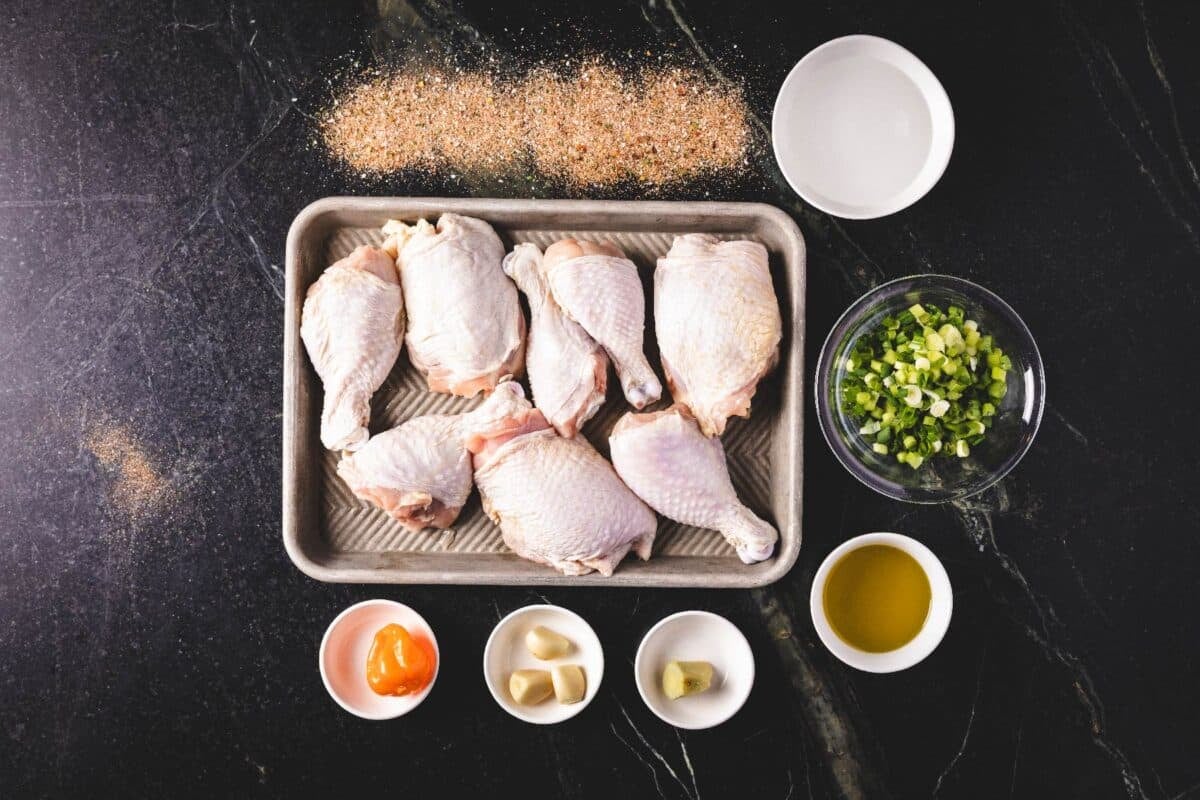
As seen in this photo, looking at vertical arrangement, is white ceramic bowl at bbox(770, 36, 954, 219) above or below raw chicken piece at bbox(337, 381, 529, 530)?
above

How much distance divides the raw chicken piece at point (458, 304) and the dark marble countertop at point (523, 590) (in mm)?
174

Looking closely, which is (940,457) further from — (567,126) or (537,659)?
(567,126)

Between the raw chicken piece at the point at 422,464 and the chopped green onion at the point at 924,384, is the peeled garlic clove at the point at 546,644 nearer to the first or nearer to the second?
the raw chicken piece at the point at 422,464

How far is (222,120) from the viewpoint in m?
1.89

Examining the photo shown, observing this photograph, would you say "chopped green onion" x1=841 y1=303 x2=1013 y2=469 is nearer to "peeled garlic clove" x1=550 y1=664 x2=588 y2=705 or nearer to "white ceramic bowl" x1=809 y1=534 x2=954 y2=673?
"white ceramic bowl" x1=809 y1=534 x2=954 y2=673

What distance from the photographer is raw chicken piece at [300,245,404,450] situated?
5.55ft


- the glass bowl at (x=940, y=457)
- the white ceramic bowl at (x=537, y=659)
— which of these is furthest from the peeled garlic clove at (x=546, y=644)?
the glass bowl at (x=940, y=457)

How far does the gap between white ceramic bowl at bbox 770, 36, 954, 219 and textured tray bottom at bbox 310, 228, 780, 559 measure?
352mm

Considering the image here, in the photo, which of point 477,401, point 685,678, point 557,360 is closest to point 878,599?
point 685,678

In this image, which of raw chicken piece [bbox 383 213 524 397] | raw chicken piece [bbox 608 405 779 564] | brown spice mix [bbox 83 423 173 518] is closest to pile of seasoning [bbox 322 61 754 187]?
raw chicken piece [bbox 383 213 524 397]

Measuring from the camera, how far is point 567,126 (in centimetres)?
183

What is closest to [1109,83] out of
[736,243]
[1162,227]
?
[1162,227]

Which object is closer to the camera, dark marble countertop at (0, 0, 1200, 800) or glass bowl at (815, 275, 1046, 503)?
glass bowl at (815, 275, 1046, 503)

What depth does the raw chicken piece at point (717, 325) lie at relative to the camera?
65.7 inches
